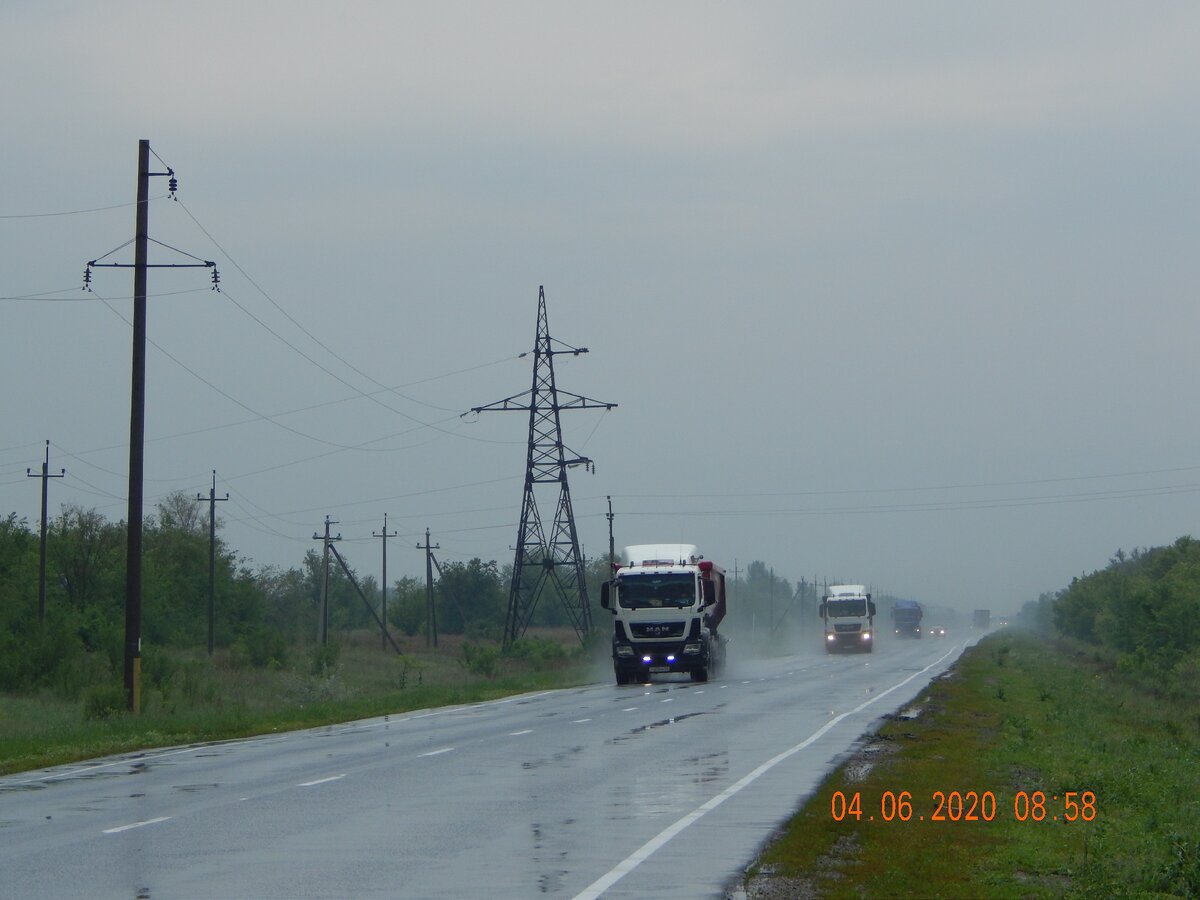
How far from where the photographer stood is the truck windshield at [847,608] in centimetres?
8581

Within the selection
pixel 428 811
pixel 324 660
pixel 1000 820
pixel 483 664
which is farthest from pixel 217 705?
pixel 1000 820

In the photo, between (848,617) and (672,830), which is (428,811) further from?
(848,617)

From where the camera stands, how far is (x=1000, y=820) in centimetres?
1359

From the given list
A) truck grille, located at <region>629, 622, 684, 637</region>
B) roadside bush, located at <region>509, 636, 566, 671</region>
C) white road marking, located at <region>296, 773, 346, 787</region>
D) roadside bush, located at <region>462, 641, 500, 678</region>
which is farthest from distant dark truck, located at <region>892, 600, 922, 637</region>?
white road marking, located at <region>296, 773, 346, 787</region>

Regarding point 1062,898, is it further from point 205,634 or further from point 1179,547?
point 1179,547

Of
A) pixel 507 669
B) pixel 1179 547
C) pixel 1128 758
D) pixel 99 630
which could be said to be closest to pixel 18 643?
pixel 99 630

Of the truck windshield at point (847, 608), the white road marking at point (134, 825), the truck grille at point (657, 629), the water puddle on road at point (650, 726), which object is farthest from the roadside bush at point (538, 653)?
the white road marking at point (134, 825)

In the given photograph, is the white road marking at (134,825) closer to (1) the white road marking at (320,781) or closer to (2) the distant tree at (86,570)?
(1) the white road marking at (320,781)

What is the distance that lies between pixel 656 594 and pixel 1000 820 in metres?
30.6

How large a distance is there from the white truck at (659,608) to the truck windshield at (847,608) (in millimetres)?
40741

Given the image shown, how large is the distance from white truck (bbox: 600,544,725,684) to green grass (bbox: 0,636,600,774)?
3253 mm

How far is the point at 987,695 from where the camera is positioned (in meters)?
38.2

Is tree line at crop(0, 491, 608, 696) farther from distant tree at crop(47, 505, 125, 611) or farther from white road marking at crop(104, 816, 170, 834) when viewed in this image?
white road marking at crop(104, 816, 170, 834)

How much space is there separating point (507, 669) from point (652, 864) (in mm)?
52463
